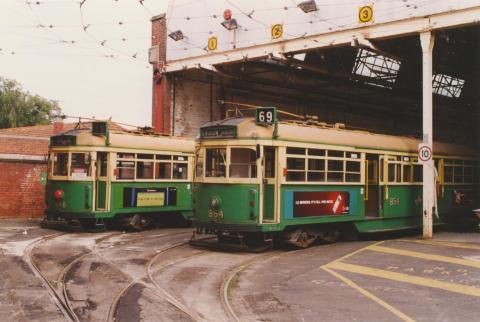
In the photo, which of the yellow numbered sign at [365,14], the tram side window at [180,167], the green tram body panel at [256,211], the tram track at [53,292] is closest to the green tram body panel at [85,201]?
the tram side window at [180,167]

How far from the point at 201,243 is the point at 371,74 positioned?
1560 centimetres

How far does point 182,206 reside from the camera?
1788 centimetres

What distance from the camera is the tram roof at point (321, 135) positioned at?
12.5 m

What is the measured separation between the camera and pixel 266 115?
1266 centimetres

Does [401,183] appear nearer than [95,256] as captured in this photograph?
→ No

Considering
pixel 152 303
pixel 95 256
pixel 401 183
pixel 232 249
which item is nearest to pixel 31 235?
pixel 95 256

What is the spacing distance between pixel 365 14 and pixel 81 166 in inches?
346

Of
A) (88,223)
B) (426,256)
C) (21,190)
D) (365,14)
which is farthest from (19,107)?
(426,256)

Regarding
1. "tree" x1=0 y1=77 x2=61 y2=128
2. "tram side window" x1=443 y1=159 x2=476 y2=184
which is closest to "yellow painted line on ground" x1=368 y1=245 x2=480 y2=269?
"tram side window" x1=443 y1=159 x2=476 y2=184

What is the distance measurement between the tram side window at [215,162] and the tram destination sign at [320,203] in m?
1.71

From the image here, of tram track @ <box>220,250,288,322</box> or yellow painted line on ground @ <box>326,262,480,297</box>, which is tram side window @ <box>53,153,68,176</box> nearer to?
tram track @ <box>220,250,288,322</box>

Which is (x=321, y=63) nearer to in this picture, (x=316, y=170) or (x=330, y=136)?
(x=330, y=136)

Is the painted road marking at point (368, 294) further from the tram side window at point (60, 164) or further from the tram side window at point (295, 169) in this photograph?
the tram side window at point (60, 164)

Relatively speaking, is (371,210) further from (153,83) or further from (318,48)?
(153,83)
